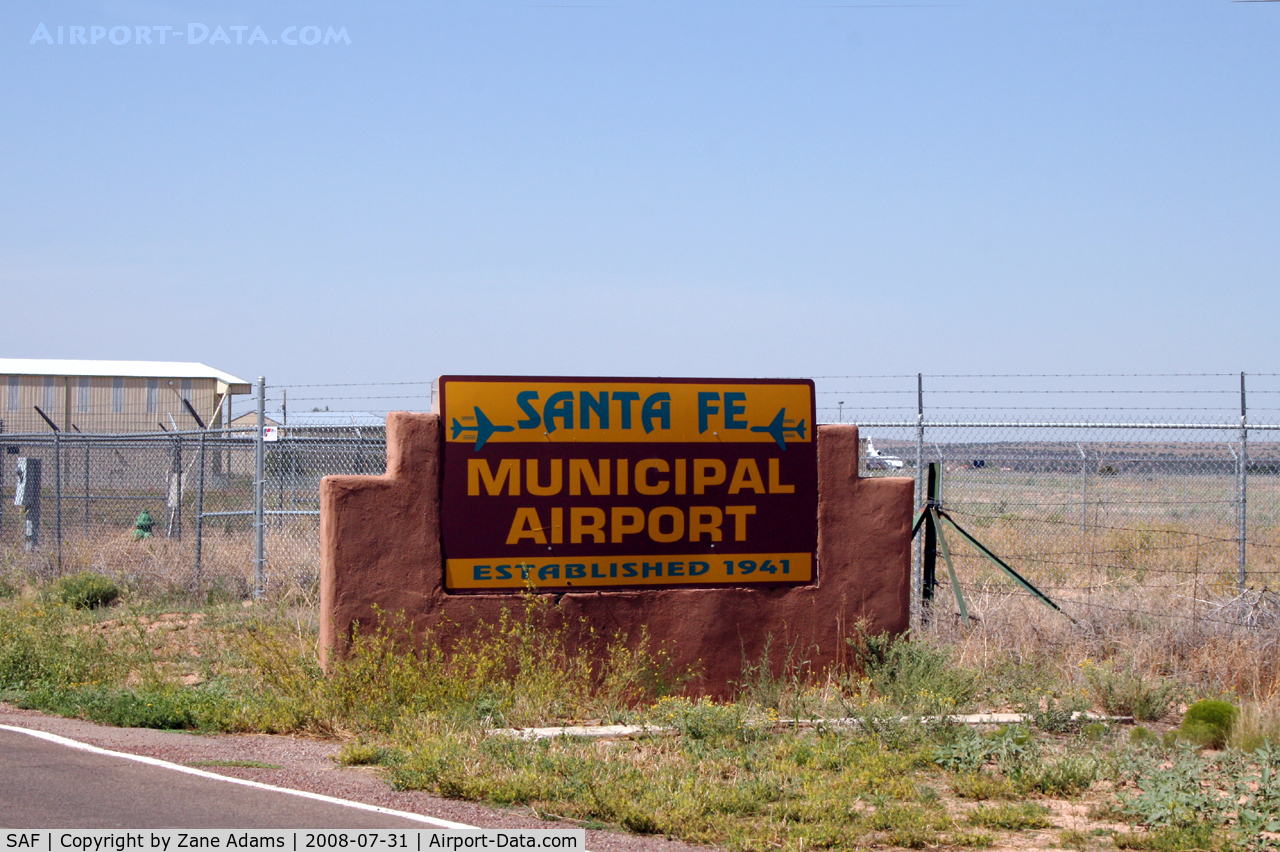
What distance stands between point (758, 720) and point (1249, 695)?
14.0 ft

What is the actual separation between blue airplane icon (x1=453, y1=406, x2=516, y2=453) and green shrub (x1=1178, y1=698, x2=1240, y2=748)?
5.31 meters

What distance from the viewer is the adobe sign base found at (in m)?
8.05

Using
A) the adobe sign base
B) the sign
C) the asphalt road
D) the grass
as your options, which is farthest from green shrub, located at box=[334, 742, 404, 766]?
the sign

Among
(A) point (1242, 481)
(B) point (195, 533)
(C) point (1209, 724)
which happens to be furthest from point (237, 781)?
(B) point (195, 533)

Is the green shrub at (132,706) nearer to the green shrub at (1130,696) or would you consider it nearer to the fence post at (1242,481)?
the green shrub at (1130,696)

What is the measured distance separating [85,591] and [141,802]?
8196 mm

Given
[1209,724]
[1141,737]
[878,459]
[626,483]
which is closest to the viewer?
[1141,737]

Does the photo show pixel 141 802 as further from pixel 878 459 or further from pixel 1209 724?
pixel 878 459

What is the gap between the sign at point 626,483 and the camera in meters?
8.34

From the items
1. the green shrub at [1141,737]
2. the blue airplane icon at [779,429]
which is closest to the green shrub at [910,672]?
the green shrub at [1141,737]

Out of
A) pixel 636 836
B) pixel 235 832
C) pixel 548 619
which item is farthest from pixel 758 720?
pixel 235 832

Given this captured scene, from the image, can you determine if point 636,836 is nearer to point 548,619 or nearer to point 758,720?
point 758,720

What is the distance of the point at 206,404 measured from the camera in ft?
149

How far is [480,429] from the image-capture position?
837cm
